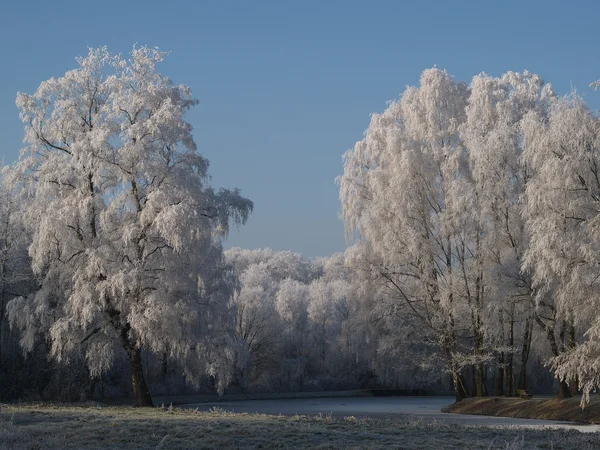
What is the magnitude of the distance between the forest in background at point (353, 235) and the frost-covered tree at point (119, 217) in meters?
0.07

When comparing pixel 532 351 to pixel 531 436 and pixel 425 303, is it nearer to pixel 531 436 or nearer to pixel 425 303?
pixel 425 303

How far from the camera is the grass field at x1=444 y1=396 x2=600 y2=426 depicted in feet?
79.1

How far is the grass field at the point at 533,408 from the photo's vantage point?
24.1 metres

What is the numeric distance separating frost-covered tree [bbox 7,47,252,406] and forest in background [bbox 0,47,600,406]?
0.07 meters

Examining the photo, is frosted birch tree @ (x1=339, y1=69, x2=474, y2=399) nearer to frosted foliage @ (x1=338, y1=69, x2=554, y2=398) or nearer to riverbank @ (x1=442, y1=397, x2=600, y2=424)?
frosted foliage @ (x1=338, y1=69, x2=554, y2=398)

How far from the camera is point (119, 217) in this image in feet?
86.0

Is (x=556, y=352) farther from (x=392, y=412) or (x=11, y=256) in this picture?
(x=11, y=256)

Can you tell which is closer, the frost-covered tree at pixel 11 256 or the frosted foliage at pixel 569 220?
the frosted foliage at pixel 569 220

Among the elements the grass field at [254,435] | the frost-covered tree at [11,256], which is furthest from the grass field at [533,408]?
the frost-covered tree at [11,256]

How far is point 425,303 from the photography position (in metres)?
31.4

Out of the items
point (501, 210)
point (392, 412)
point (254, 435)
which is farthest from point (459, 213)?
point (254, 435)

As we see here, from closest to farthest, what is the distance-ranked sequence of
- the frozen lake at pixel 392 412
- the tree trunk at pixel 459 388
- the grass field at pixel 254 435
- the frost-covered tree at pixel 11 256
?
the grass field at pixel 254 435, the frozen lake at pixel 392 412, the tree trunk at pixel 459 388, the frost-covered tree at pixel 11 256

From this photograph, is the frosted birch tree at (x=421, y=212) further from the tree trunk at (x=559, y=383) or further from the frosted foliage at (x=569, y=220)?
the frosted foliage at (x=569, y=220)

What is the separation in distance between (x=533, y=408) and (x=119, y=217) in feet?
52.0
